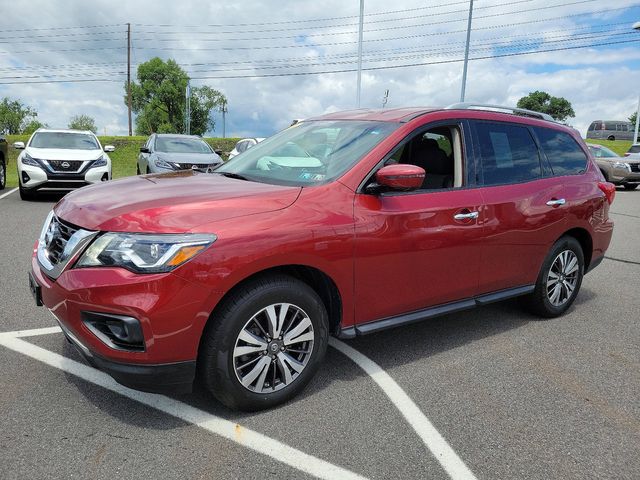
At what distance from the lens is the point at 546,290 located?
451 centimetres

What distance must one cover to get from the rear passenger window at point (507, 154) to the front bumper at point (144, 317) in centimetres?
241

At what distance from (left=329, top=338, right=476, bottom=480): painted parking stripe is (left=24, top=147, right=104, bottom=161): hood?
9360 millimetres

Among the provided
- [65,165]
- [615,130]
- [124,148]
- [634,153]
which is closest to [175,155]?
[65,165]

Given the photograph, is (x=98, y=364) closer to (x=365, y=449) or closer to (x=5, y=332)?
(x=365, y=449)

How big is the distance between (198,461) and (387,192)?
183 cm

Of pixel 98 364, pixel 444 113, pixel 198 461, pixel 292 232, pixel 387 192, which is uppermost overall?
pixel 444 113

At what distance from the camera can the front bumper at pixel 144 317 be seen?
2473 mm

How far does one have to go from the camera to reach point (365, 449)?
262cm

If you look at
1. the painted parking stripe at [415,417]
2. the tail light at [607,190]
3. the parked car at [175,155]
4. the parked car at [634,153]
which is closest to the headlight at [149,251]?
the painted parking stripe at [415,417]

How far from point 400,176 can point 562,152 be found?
2.39 metres

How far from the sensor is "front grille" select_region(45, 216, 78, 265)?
111 inches

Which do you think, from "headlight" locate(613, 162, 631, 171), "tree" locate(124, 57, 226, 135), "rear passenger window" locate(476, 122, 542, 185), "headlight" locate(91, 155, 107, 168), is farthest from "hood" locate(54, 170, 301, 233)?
"tree" locate(124, 57, 226, 135)

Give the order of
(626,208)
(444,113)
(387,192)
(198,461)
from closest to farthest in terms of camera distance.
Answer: (198,461) → (387,192) → (444,113) → (626,208)

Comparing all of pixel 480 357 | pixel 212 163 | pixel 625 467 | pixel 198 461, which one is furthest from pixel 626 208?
pixel 198 461
